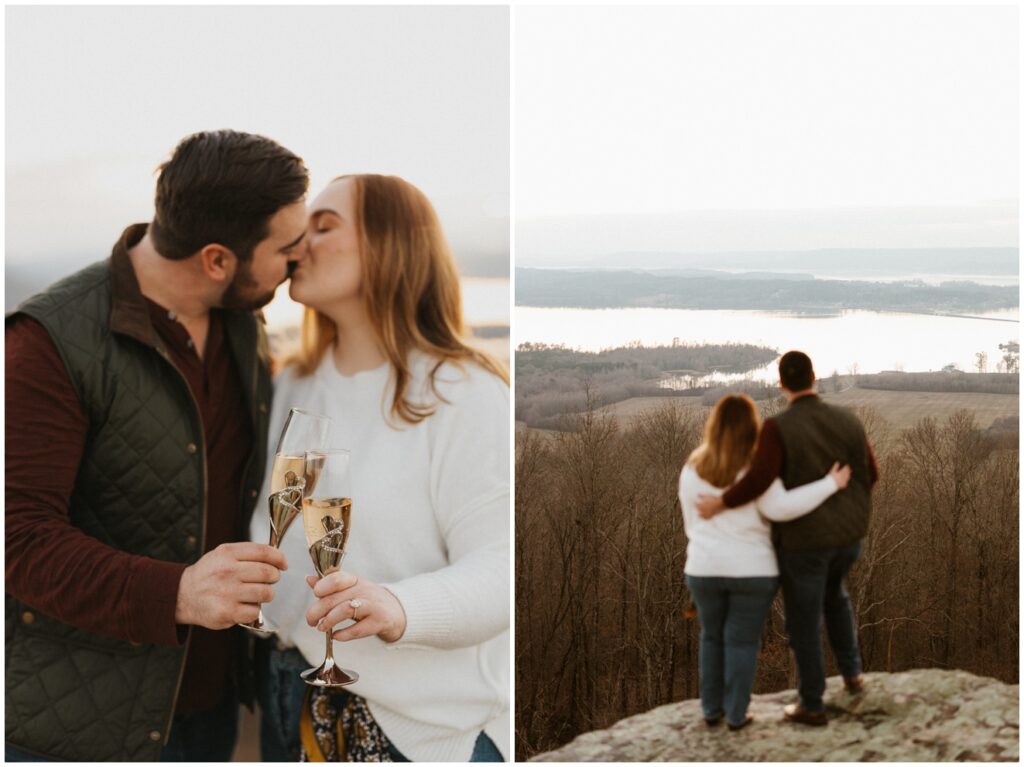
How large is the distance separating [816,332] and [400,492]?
126 centimetres

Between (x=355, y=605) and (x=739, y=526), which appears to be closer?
(x=355, y=605)

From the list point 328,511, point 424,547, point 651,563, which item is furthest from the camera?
point 651,563

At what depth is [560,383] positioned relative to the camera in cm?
324

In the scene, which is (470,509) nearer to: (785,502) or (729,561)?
(729,561)

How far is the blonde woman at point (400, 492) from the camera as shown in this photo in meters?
3.11

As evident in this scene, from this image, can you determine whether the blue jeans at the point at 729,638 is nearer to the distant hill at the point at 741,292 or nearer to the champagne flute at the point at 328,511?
the distant hill at the point at 741,292

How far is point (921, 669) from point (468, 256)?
1.73m

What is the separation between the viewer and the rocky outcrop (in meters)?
3.17

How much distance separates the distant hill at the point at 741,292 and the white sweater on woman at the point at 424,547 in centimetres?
33

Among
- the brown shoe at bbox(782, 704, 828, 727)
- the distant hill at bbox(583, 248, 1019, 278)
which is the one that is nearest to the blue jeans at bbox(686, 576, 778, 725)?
the brown shoe at bbox(782, 704, 828, 727)

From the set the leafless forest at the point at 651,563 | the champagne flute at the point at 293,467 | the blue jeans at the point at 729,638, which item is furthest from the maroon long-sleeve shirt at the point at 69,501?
the blue jeans at the point at 729,638

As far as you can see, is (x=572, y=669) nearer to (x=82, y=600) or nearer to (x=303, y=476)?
(x=303, y=476)

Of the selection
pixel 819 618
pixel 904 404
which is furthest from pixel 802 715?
pixel 904 404

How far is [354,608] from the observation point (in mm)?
3004
